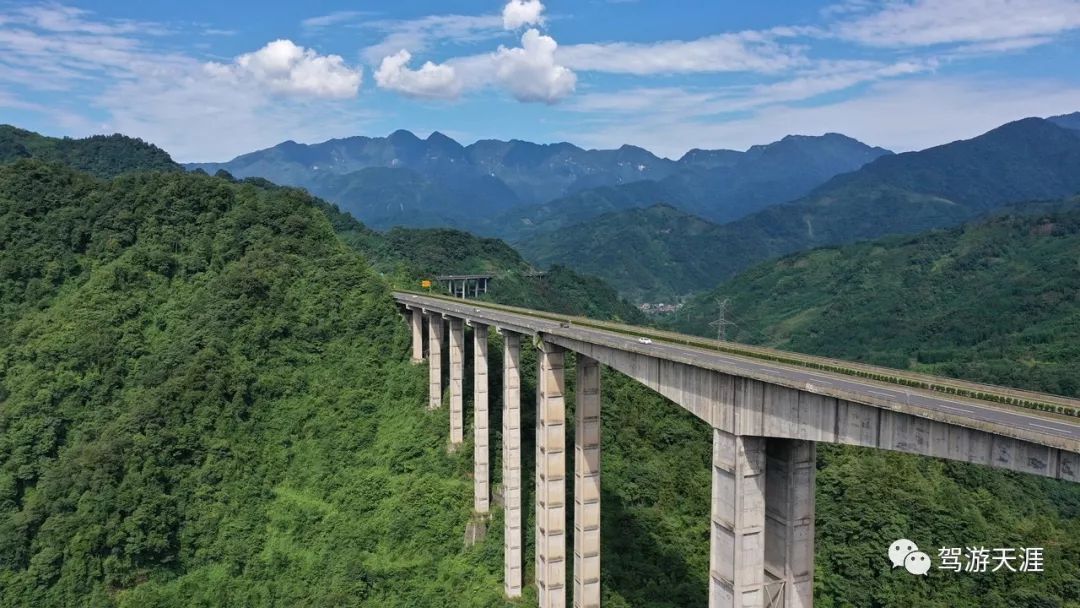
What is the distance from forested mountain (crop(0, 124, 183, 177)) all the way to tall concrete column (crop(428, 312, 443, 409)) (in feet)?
418

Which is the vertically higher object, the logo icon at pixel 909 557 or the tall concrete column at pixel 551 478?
the tall concrete column at pixel 551 478

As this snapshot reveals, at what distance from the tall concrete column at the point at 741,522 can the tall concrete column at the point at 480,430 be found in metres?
30.8

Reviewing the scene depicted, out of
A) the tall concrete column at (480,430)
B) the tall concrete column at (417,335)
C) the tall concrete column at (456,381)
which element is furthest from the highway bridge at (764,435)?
the tall concrete column at (417,335)

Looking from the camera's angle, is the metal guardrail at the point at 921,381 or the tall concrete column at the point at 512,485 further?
the tall concrete column at the point at 512,485

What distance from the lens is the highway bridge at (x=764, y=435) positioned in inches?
819

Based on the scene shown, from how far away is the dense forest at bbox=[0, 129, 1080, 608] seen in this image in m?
49.4

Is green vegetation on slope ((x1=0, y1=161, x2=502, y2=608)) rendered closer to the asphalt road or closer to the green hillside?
the asphalt road

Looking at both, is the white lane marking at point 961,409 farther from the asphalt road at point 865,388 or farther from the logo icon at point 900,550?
the logo icon at point 900,550

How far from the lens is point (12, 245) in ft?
283

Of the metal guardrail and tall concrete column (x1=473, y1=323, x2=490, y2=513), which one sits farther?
tall concrete column (x1=473, y1=323, x2=490, y2=513)

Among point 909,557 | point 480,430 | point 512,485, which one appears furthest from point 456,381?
point 909,557

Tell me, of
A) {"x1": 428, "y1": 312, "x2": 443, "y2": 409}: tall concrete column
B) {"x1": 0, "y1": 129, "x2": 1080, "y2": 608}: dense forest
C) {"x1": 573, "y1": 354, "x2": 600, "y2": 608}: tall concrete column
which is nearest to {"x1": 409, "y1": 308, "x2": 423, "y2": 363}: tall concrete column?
{"x1": 0, "y1": 129, "x2": 1080, "y2": 608}: dense forest

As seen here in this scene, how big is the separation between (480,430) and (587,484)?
15.7m

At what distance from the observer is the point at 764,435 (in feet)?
86.8
